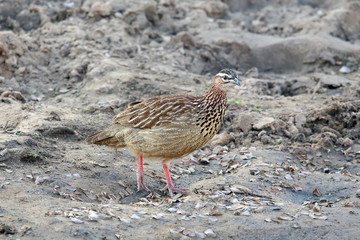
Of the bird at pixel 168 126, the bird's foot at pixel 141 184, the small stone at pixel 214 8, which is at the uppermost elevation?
the small stone at pixel 214 8

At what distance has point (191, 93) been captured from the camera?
959 centimetres

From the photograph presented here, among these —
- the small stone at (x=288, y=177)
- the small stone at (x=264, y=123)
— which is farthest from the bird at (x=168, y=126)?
the small stone at (x=264, y=123)

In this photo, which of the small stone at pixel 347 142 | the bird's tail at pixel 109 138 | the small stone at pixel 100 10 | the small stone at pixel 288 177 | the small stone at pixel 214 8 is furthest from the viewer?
the small stone at pixel 214 8

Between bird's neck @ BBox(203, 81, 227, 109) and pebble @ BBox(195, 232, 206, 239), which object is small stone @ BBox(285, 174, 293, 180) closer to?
bird's neck @ BBox(203, 81, 227, 109)

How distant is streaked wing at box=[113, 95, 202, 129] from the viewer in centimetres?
683

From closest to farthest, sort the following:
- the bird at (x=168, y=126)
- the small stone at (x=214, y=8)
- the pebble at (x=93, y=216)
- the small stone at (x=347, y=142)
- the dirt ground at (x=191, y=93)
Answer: the pebble at (x=93, y=216) < the dirt ground at (x=191, y=93) < the bird at (x=168, y=126) < the small stone at (x=347, y=142) < the small stone at (x=214, y=8)

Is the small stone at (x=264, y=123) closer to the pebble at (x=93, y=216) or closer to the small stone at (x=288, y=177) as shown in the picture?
the small stone at (x=288, y=177)

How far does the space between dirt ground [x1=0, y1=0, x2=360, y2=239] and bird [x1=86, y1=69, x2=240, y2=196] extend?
412 mm

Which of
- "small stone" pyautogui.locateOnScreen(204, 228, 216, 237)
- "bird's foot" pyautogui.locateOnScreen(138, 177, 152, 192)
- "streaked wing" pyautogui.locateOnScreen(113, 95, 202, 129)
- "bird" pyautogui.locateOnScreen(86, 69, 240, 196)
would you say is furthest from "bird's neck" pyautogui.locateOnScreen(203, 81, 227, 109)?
"small stone" pyautogui.locateOnScreen(204, 228, 216, 237)

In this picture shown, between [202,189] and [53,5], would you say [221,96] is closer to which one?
[202,189]

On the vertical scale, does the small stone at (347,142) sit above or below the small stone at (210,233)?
below

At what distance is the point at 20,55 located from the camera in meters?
10.1

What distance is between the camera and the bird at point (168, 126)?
6.79m

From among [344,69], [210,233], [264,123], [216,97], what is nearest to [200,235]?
[210,233]
